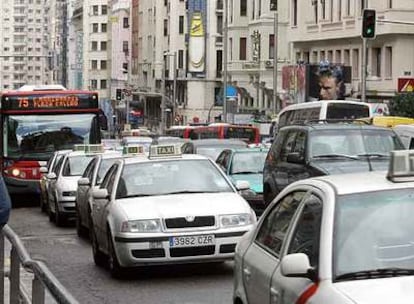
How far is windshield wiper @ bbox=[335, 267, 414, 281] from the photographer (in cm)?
558

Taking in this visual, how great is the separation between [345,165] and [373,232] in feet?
32.8

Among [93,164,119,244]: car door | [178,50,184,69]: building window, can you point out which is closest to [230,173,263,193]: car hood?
[93,164,119,244]: car door

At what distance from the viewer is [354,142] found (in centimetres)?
1658

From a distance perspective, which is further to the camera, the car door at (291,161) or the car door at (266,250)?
the car door at (291,161)

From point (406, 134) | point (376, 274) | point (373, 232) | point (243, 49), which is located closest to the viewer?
point (376, 274)

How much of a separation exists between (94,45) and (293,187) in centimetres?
15449

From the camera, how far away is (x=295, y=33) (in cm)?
6931

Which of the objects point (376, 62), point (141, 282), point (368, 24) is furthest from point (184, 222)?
point (376, 62)

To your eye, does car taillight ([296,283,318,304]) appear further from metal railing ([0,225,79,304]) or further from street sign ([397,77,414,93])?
street sign ([397,77,414,93])

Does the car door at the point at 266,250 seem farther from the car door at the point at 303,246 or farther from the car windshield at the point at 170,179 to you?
the car windshield at the point at 170,179

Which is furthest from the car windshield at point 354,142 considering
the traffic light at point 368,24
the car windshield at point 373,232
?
the traffic light at point 368,24

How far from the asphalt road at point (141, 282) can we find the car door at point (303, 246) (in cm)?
461

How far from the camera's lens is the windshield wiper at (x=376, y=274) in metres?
5.58

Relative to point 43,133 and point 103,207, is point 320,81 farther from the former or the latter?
point 103,207
